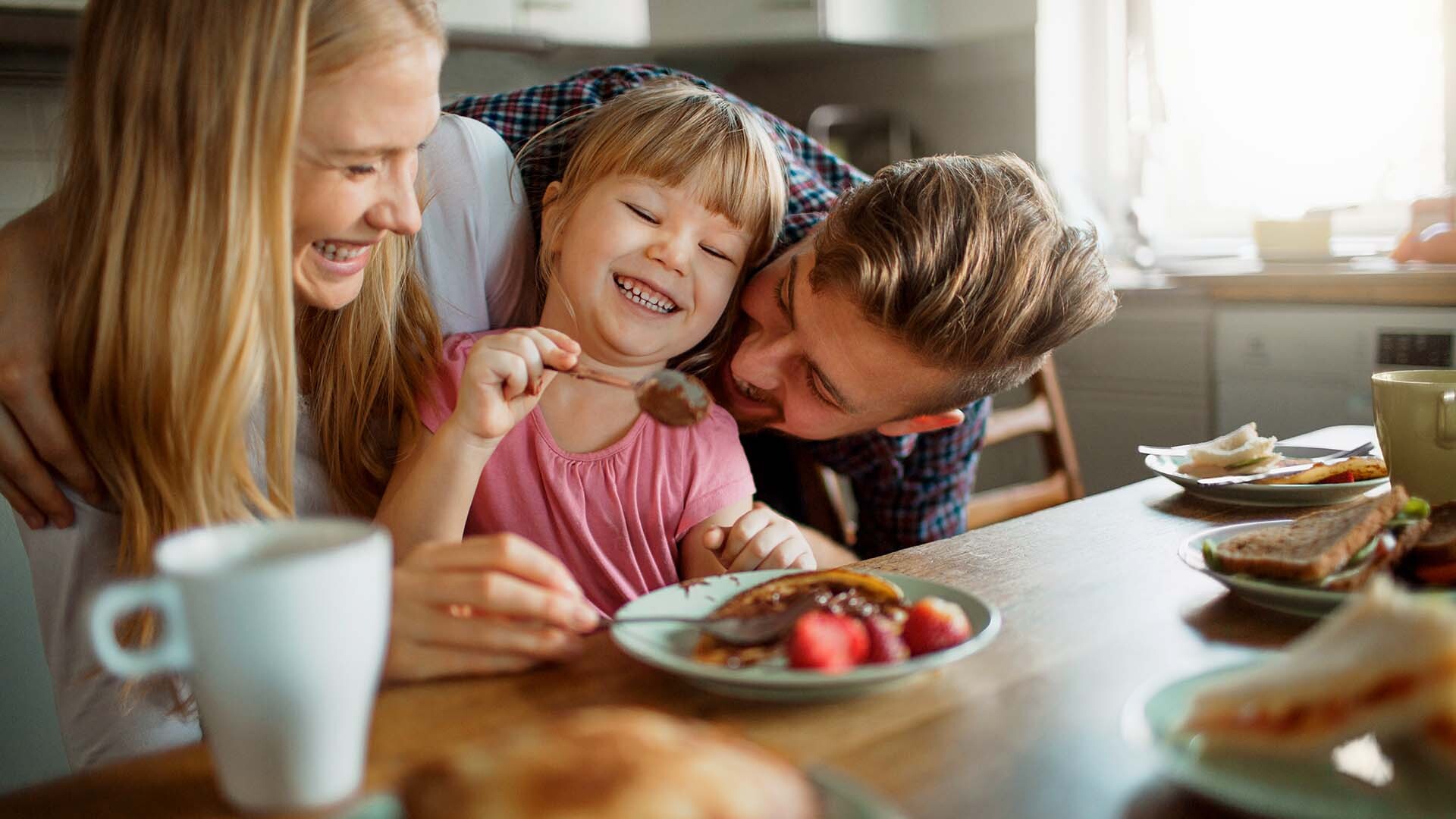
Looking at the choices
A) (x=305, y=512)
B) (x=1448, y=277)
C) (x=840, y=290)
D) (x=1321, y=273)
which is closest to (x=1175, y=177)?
(x=1321, y=273)

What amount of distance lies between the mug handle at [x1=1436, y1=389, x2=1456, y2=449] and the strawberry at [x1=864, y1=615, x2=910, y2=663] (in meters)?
0.59

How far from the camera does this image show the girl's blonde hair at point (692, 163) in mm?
1271

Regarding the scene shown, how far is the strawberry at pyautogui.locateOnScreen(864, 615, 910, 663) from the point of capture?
64 centimetres

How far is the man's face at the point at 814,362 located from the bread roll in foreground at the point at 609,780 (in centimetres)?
82

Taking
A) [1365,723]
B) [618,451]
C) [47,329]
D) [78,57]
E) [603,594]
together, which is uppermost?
[78,57]

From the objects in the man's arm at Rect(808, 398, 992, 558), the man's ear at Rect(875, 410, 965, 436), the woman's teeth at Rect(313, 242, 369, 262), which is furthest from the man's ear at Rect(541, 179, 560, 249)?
the man's arm at Rect(808, 398, 992, 558)

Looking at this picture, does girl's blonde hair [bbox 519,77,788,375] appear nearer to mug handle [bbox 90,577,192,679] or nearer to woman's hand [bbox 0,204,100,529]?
woman's hand [bbox 0,204,100,529]

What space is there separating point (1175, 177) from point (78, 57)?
304 cm

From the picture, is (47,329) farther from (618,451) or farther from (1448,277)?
(1448,277)

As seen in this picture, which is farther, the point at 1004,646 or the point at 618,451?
the point at 618,451

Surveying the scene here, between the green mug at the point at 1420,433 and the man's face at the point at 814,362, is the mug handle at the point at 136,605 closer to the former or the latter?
the man's face at the point at 814,362

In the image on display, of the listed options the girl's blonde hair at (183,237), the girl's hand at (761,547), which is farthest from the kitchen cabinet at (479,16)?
the girl's hand at (761,547)

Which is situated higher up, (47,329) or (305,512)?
(47,329)

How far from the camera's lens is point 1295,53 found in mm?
3020
